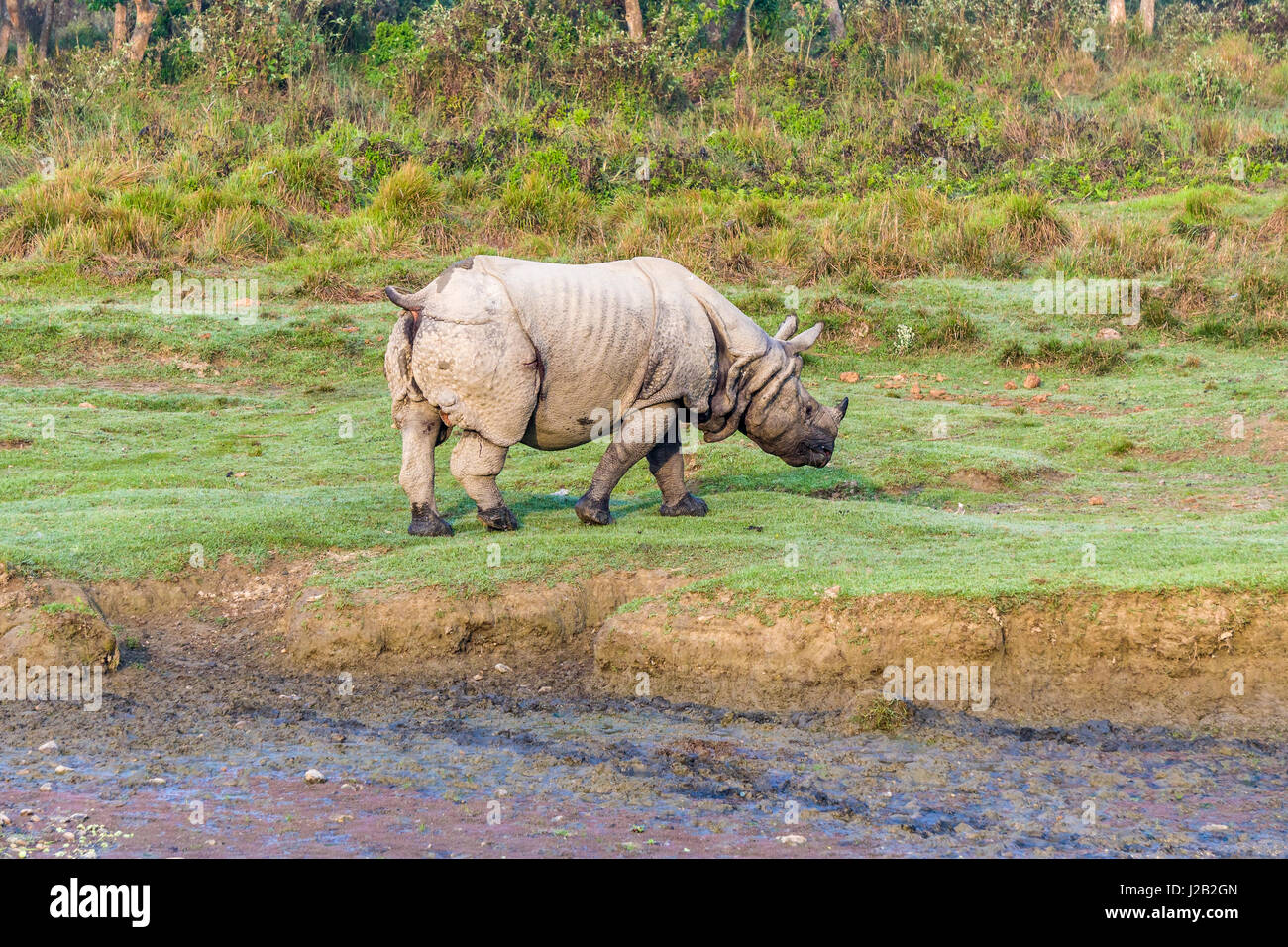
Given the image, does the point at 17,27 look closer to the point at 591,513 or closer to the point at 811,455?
the point at 591,513

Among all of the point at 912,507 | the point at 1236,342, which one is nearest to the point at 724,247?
the point at 1236,342

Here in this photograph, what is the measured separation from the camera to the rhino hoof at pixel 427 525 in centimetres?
811

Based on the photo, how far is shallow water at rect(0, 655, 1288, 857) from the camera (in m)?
4.91

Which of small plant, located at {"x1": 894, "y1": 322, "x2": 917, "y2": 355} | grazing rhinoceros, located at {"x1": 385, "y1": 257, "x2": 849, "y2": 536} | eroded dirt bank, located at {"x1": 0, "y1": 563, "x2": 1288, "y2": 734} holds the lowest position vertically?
eroded dirt bank, located at {"x1": 0, "y1": 563, "x2": 1288, "y2": 734}

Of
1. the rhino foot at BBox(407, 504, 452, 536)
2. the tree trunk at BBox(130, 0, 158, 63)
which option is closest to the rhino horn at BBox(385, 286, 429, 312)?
the rhino foot at BBox(407, 504, 452, 536)

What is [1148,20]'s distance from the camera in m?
24.0

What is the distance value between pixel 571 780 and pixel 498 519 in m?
2.87

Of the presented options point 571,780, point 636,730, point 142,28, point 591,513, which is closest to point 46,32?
point 142,28

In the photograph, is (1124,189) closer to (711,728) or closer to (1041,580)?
(1041,580)

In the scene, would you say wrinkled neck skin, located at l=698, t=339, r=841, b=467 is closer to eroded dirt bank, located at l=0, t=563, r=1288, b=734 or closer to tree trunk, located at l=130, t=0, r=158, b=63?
eroded dirt bank, located at l=0, t=563, r=1288, b=734

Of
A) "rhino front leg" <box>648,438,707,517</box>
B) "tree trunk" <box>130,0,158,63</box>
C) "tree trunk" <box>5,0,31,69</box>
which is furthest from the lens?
"tree trunk" <box>5,0,31,69</box>

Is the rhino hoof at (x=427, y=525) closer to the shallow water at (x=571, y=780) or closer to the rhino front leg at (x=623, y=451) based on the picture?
the rhino front leg at (x=623, y=451)

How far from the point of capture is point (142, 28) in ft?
69.2

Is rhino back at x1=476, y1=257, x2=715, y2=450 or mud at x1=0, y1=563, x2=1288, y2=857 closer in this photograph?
mud at x1=0, y1=563, x2=1288, y2=857
